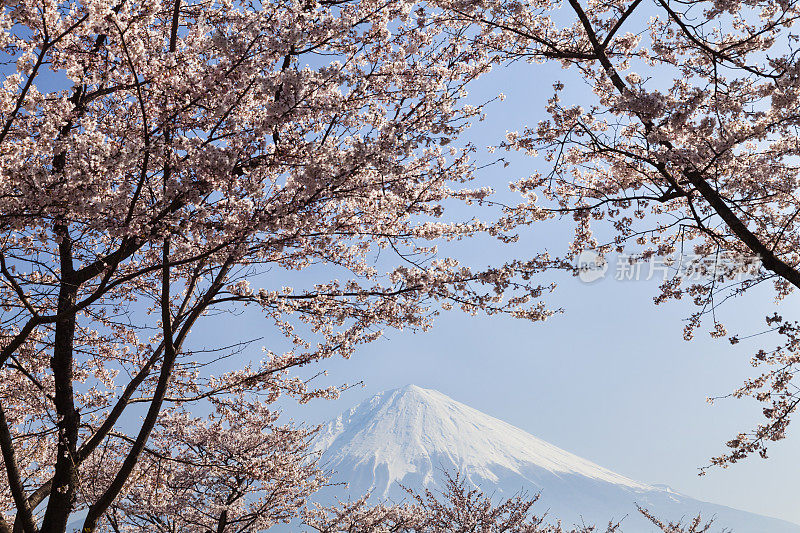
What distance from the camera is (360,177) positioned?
3.62 m

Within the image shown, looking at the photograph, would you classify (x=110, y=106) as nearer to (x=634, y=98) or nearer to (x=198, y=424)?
(x=634, y=98)

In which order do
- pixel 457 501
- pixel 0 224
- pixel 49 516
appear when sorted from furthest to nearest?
pixel 457 501, pixel 49 516, pixel 0 224

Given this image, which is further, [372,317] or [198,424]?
[198,424]

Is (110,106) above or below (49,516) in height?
above

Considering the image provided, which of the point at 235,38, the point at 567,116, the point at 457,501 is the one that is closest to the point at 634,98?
the point at 567,116

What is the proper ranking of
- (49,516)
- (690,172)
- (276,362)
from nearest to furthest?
(690,172) < (49,516) < (276,362)

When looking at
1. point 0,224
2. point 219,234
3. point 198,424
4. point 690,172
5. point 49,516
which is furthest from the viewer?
point 198,424

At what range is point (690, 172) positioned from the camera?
Result: 14.9 feet

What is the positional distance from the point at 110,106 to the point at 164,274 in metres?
2.02

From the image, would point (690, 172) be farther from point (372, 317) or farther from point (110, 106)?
point (110, 106)

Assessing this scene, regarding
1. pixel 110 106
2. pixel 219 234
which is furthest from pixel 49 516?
pixel 110 106

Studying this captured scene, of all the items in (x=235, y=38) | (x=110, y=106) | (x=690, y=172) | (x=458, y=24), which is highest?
(x=458, y=24)

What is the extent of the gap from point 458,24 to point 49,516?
6.91m

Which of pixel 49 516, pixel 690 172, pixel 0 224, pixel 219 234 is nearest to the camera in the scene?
pixel 0 224
